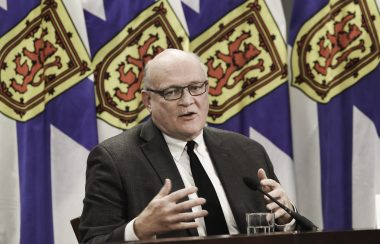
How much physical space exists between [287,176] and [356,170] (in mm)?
393

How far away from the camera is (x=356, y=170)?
3.99 m

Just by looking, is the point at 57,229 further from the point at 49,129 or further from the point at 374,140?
the point at 374,140

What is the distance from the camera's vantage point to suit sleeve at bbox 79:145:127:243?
262cm

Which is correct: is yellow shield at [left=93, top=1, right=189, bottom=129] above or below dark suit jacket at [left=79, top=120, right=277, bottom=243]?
above

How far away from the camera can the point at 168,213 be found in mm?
2258

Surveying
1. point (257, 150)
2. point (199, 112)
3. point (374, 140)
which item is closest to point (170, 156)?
point (199, 112)

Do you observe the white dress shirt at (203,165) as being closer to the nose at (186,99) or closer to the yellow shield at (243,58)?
the nose at (186,99)

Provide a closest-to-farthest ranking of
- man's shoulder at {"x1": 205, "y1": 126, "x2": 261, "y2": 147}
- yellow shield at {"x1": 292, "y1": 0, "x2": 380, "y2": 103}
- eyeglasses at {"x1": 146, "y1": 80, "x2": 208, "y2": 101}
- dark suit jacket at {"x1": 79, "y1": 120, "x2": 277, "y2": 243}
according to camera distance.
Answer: dark suit jacket at {"x1": 79, "y1": 120, "x2": 277, "y2": 243} → eyeglasses at {"x1": 146, "y1": 80, "x2": 208, "y2": 101} → man's shoulder at {"x1": 205, "y1": 126, "x2": 261, "y2": 147} → yellow shield at {"x1": 292, "y1": 0, "x2": 380, "y2": 103}

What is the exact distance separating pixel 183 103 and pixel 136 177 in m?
0.36

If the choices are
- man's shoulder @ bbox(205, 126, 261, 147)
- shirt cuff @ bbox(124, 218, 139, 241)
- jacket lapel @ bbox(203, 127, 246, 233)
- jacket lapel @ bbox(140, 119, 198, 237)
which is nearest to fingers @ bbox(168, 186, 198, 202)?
shirt cuff @ bbox(124, 218, 139, 241)

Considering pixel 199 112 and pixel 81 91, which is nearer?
pixel 199 112

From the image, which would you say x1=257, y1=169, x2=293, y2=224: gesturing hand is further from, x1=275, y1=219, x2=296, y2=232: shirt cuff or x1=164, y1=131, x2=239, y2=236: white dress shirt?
x1=164, y1=131, x2=239, y2=236: white dress shirt

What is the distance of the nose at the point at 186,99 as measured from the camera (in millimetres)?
2859

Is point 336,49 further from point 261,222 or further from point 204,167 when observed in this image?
point 261,222
